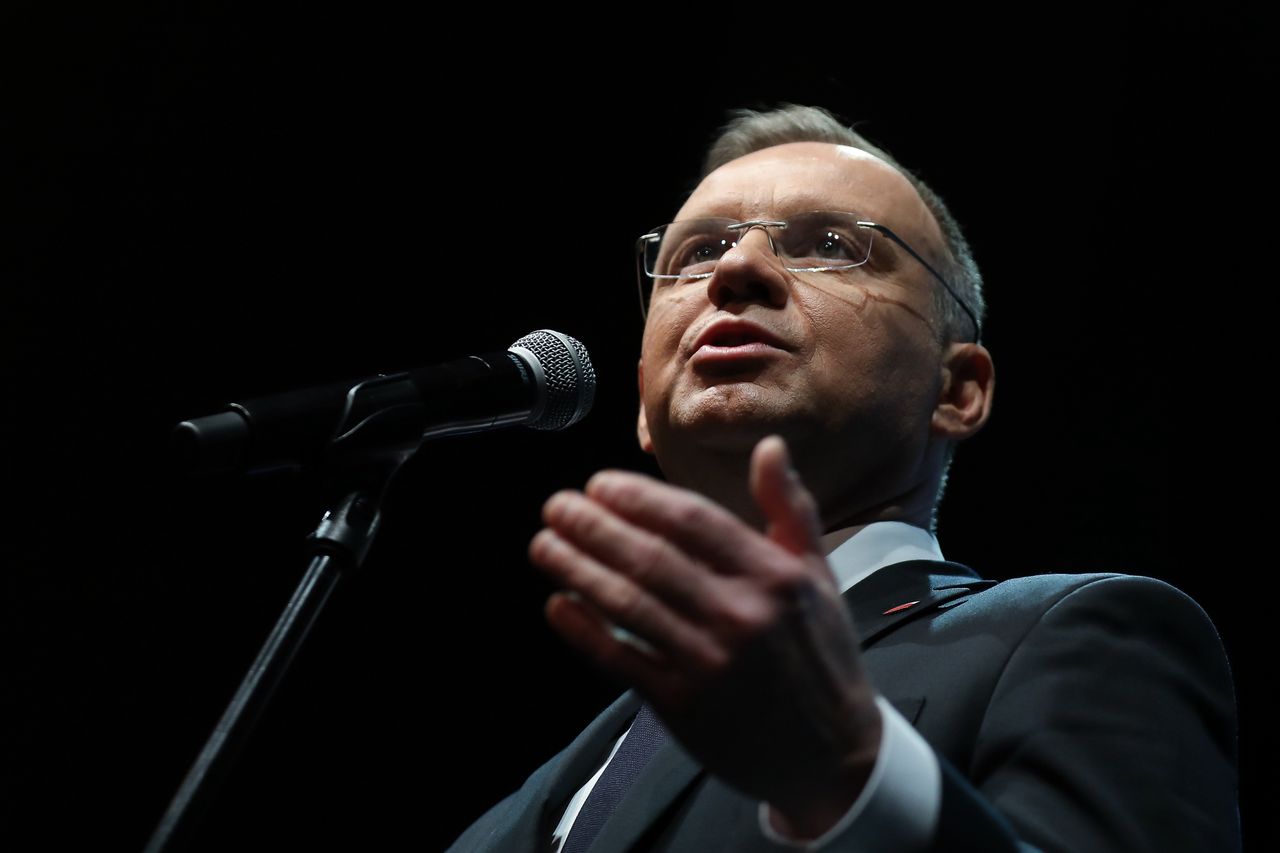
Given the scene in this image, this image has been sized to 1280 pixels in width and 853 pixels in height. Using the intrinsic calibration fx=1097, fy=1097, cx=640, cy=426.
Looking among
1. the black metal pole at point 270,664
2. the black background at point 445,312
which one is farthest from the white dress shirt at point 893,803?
the black background at point 445,312

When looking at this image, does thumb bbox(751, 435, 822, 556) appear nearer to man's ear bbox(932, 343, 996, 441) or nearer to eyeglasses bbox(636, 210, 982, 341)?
eyeglasses bbox(636, 210, 982, 341)

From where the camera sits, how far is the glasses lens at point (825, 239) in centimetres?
203

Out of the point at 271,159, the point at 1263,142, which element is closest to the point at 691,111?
the point at 271,159

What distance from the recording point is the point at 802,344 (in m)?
1.86

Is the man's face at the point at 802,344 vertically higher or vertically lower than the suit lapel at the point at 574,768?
higher

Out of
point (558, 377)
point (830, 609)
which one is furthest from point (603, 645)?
point (558, 377)

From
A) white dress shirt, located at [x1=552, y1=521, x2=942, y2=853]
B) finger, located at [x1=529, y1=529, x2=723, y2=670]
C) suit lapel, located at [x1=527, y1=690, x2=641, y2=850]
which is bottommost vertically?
suit lapel, located at [x1=527, y1=690, x2=641, y2=850]

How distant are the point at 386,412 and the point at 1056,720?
860 mm

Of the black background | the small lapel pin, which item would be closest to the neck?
the small lapel pin

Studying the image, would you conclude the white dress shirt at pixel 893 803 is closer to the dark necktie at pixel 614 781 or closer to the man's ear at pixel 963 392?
the dark necktie at pixel 614 781

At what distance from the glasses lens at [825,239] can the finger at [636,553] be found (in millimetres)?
1237

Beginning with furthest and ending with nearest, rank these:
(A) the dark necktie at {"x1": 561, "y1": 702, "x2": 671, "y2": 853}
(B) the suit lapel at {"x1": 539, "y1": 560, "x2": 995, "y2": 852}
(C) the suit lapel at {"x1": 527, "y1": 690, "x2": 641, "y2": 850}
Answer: (C) the suit lapel at {"x1": 527, "y1": 690, "x2": 641, "y2": 850} < (A) the dark necktie at {"x1": 561, "y1": 702, "x2": 671, "y2": 853} < (B) the suit lapel at {"x1": 539, "y1": 560, "x2": 995, "y2": 852}

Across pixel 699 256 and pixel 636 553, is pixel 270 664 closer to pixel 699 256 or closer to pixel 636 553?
pixel 636 553

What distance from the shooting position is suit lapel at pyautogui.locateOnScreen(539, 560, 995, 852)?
4.74 ft
